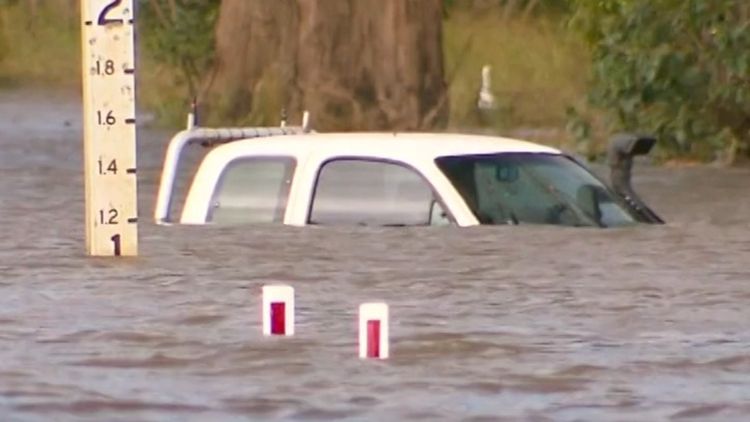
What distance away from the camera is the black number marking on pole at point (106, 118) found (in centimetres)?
1374

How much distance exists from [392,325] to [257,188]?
2.90 meters

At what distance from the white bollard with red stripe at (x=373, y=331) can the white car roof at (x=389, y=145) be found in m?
3.41

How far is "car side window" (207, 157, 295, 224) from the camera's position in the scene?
13.7 meters

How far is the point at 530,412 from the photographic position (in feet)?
28.9

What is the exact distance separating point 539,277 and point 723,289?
3.49ft

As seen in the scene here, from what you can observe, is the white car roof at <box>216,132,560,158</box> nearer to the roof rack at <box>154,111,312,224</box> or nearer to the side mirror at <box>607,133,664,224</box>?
the roof rack at <box>154,111,312,224</box>

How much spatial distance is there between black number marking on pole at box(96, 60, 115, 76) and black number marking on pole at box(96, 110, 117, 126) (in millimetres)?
206

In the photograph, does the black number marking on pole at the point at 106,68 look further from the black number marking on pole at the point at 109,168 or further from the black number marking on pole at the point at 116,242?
the black number marking on pole at the point at 116,242

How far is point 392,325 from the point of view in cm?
1105

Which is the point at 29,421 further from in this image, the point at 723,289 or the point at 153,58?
the point at 153,58

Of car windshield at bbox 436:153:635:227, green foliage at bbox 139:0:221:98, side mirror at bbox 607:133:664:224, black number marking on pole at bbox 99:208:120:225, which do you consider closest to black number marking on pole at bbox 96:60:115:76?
black number marking on pole at bbox 99:208:120:225

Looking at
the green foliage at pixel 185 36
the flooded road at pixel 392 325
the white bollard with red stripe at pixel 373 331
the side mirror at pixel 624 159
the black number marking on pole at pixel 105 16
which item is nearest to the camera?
the flooded road at pixel 392 325

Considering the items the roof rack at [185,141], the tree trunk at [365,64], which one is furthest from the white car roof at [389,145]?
the tree trunk at [365,64]

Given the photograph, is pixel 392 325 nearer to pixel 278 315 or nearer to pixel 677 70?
pixel 278 315
